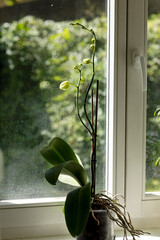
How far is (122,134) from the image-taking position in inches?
55.5

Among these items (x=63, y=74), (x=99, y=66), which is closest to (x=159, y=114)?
(x=99, y=66)

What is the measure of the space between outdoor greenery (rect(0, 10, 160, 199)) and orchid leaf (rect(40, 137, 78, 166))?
168mm

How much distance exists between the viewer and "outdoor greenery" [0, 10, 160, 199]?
1.33 metres

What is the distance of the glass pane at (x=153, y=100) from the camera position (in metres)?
1.44

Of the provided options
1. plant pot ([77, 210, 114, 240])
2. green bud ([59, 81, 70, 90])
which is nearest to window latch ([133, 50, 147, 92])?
green bud ([59, 81, 70, 90])

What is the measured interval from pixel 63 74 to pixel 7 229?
619 mm

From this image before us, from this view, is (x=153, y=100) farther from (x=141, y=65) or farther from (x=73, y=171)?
(x=73, y=171)

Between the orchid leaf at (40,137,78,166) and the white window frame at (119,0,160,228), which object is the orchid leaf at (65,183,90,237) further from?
the white window frame at (119,0,160,228)

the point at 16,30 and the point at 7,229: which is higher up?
the point at 16,30

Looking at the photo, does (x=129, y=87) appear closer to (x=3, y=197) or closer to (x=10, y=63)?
(x=10, y=63)

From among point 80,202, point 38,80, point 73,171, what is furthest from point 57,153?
point 38,80

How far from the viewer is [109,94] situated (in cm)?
A: 142

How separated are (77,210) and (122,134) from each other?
1.36 feet

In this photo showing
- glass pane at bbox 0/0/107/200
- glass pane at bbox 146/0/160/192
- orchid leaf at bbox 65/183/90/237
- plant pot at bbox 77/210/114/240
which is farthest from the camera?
glass pane at bbox 146/0/160/192
